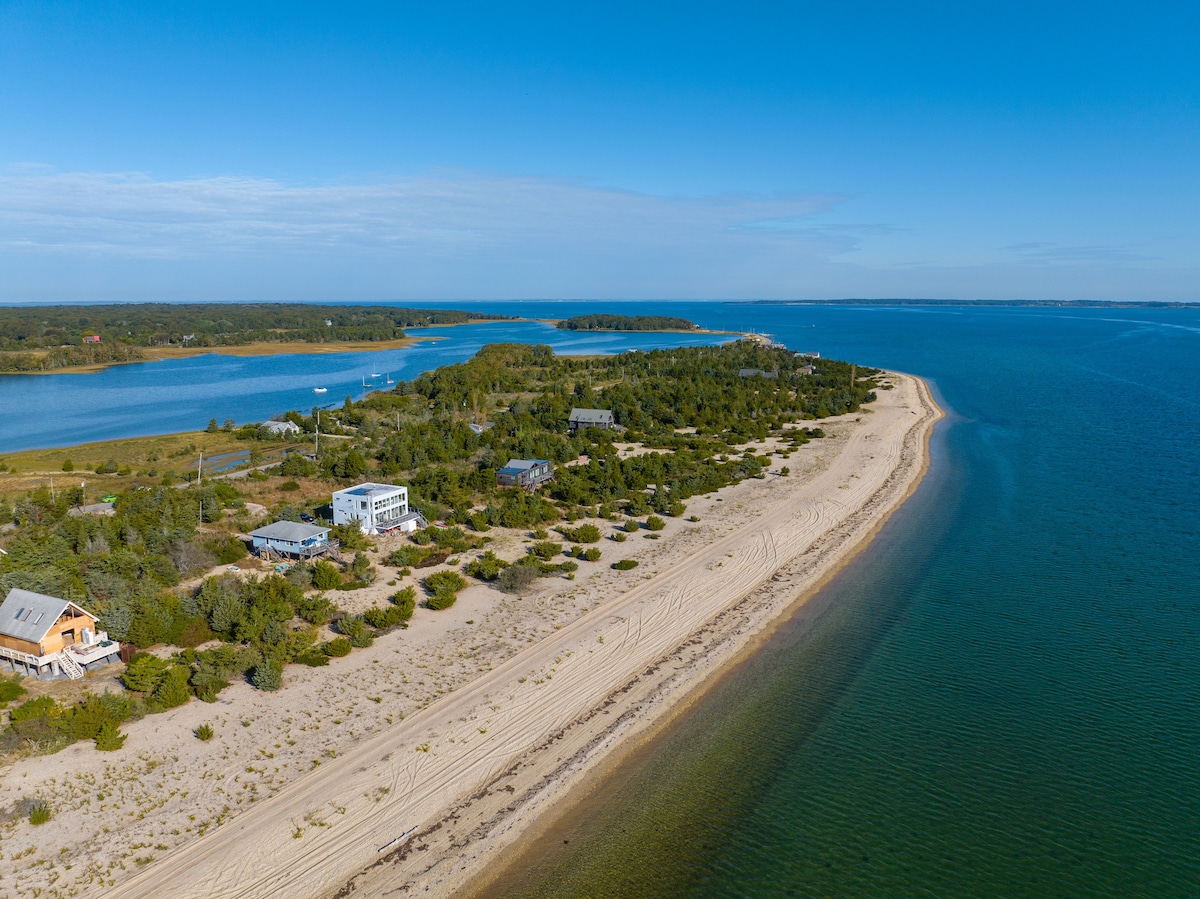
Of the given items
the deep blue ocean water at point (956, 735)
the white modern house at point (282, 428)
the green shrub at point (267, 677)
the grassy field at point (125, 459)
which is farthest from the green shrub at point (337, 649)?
the white modern house at point (282, 428)

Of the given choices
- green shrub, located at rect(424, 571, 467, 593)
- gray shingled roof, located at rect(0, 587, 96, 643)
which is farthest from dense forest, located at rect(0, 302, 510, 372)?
green shrub, located at rect(424, 571, 467, 593)

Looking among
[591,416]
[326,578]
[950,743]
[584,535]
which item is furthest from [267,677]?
[591,416]

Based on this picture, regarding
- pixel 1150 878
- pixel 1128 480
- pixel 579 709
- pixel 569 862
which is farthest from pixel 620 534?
pixel 1128 480

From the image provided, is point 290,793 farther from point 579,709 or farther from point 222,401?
point 222,401

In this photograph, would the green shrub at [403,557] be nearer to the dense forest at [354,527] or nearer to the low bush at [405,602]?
the dense forest at [354,527]

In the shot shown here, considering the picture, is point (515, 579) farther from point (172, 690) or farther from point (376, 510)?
point (172, 690)
